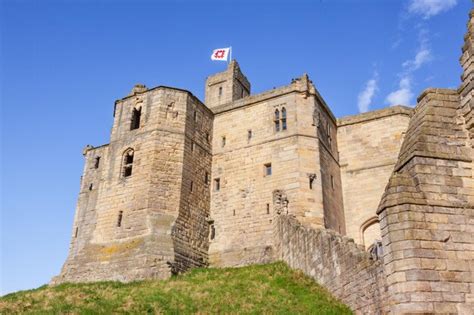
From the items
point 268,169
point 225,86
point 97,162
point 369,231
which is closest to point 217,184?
point 268,169

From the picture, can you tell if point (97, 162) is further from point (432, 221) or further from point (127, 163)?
point (432, 221)

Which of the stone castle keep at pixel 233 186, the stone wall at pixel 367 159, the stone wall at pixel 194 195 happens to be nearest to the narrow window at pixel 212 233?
the stone castle keep at pixel 233 186

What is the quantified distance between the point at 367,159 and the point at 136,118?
1239cm

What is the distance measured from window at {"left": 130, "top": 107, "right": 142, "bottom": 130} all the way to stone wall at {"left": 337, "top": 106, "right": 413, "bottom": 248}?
1107 centimetres

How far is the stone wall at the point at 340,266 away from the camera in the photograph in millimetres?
10156

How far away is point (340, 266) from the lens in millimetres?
12305

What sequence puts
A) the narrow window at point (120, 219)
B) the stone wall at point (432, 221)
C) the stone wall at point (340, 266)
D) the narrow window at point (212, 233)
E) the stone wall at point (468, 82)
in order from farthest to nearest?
the narrow window at point (212, 233), the narrow window at point (120, 219), the stone wall at point (340, 266), the stone wall at point (468, 82), the stone wall at point (432, 221)

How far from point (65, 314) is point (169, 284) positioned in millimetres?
4590

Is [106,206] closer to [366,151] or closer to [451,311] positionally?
[366,151]

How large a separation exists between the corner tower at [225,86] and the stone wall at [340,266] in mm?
16221

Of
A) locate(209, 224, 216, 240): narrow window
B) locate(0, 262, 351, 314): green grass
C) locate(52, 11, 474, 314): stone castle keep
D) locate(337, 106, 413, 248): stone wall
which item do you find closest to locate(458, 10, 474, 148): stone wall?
locate(52, 11, 474, 314): stone castle keep

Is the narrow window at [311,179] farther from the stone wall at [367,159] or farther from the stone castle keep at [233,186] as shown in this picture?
the stone wall at [367,159]

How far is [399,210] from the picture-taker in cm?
854

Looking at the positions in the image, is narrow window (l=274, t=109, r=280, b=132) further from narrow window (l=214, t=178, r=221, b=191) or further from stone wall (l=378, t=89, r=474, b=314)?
stone wall (l=378, t=89, r=474, b=314)
